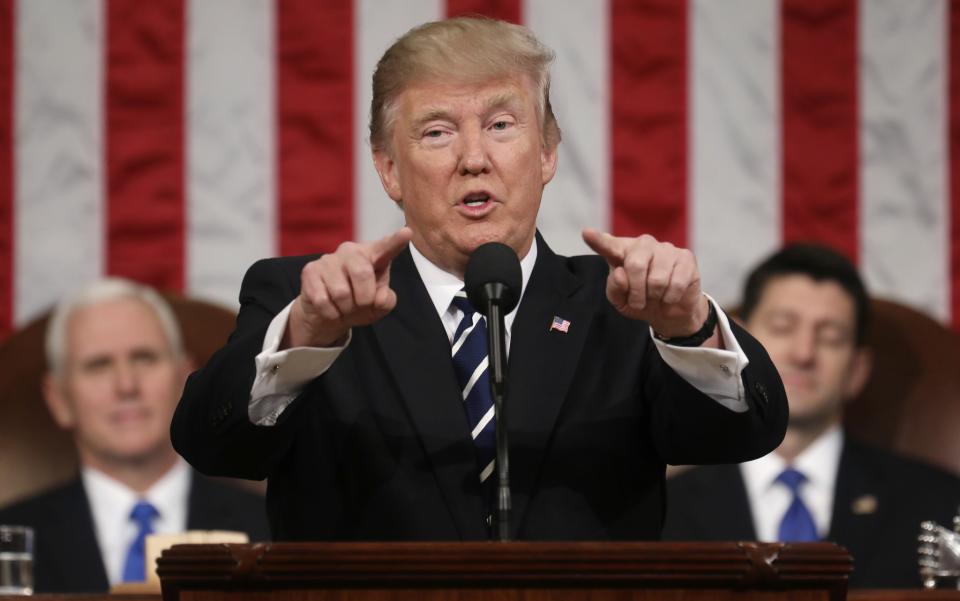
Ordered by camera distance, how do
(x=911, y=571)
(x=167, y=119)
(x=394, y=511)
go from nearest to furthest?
(x=394, y=511) → (x=911, y=571) → (x=167, y=119)

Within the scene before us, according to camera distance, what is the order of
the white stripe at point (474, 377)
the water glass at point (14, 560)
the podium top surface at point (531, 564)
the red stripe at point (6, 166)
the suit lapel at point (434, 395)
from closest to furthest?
the podium top surface at point (531, 564), the suit lapel at point (434, 395), the white stripe at point (474, 377), the water glass at point (14, 560), the red stripe at point (6, 166)

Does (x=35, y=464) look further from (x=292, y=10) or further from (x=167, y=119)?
(x=292, y=10)

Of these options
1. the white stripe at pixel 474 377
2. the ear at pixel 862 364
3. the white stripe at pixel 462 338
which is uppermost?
the white stripe at pixel 462 338

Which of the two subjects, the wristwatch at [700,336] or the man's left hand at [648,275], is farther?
the wristwatch at [700,336]

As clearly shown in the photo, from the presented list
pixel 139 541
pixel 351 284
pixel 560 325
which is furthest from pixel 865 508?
pixel 351 284

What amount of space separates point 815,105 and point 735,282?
0.64m

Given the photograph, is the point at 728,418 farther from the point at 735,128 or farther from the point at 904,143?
the point at 904,143

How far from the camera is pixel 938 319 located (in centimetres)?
482

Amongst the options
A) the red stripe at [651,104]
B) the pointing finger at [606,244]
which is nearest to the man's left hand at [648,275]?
the pointing finger at [606,244]

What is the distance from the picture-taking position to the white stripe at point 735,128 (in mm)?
4859

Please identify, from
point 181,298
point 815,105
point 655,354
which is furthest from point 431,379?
point 815,105

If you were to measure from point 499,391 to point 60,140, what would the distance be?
3.14 meters

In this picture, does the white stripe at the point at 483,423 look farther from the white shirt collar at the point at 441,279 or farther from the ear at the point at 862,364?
the ear at the point at 862,364

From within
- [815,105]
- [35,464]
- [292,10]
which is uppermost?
[292,10]
